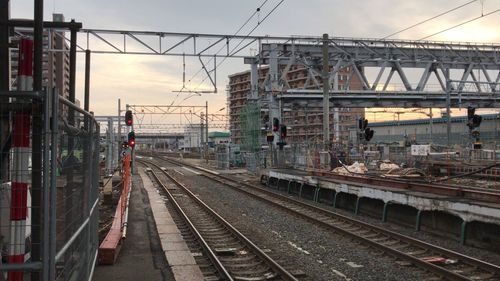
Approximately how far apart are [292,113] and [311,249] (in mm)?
88200

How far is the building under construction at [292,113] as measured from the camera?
42156 millimetres

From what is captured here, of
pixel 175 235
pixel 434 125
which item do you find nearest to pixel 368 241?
pixel 175 235

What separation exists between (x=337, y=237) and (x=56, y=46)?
59.7 ft

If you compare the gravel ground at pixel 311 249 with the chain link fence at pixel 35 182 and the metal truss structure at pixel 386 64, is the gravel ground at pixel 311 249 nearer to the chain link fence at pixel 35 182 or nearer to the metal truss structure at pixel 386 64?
the chain link fence at pixel 35 182

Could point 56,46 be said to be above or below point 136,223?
above

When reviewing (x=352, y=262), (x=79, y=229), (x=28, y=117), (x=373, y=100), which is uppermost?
(x=373, y=100)

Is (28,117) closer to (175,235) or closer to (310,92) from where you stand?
(175,235)

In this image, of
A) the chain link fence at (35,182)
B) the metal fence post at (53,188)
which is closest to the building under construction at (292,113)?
the chain link fence at (35,182)

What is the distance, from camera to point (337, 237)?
41.0ft

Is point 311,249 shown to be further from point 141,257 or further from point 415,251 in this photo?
point 141,257

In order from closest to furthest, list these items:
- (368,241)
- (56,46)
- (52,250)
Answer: (52,250) < (368,241) < (56,46)

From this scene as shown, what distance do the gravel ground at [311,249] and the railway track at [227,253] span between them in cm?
40

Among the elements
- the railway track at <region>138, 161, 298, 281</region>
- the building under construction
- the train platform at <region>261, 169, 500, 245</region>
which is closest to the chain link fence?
the railway track at <region>138, 161, 298, 281</region>

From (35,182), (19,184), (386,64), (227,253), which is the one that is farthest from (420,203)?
(386,64)
